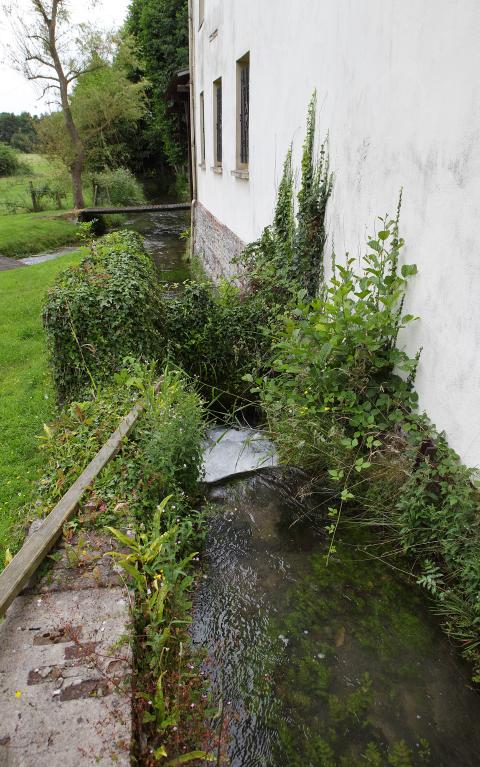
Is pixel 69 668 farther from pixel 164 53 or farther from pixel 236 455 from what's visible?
pixel 164 53

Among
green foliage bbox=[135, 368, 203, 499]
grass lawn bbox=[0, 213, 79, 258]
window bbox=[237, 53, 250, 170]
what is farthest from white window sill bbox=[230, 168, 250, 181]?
grass lawn bbox=[0, 213, 79, 258]

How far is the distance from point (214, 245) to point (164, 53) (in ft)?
68.3

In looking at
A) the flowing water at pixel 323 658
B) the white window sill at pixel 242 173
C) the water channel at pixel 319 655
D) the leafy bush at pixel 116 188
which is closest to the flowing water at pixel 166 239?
the leafy bush at pixel 116 188

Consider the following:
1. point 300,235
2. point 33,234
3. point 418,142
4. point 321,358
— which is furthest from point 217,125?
point 33,234

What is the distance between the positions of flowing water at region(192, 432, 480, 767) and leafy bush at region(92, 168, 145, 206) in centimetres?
2336

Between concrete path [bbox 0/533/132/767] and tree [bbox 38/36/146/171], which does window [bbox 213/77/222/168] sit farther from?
tree [bbox 38/36/146/171]

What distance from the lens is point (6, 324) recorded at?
339 inches

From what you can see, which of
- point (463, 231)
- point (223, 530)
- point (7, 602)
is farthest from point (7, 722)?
point (463, 231)

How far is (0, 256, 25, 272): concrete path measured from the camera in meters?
14.1

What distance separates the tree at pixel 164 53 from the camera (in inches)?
1001

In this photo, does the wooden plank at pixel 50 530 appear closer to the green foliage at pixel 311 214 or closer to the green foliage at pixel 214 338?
the green foliage at pixel 214 338

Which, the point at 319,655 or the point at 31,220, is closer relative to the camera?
the point at 319,655

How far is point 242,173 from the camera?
779 cm

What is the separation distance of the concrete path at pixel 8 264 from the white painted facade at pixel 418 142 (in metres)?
11.2
